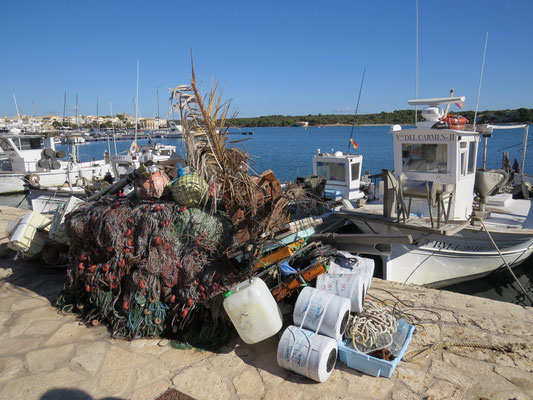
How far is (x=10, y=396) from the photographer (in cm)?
346

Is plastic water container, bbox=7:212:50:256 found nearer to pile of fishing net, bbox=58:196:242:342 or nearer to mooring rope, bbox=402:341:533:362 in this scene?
pile of fishing net, bbox=58:196:242:342

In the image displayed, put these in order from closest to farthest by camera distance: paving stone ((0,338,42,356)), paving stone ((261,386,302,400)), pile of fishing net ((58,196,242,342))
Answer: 1. paving stone ((261,386,302,400))
2. paving stone ((0,338,42,356))
3. pile of fishing net ((58,196,242,342))

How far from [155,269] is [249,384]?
1.66 metres

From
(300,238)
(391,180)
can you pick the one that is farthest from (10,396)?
(391,180)

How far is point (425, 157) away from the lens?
23.6 feet

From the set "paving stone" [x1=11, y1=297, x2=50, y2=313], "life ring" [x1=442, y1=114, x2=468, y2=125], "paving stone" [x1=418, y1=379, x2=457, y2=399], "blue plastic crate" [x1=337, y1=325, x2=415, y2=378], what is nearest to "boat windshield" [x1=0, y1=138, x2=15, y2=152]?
"paving stone" [x1=11, y1=297, x2=50, y2=313]

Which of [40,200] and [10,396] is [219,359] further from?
[40,200]

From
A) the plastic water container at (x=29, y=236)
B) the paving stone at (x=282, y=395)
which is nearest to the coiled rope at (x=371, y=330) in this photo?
the paving stone at (x=282, y=395)

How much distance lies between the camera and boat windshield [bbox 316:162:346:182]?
1008 centimetres

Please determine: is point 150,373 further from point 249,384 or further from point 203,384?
point 249,384

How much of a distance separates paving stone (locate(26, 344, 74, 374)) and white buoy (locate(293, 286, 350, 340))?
2.58m

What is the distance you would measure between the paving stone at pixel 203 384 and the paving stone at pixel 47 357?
4.39 feet

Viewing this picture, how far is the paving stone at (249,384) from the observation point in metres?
3.51

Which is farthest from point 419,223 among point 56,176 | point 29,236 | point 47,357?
point 56,176
